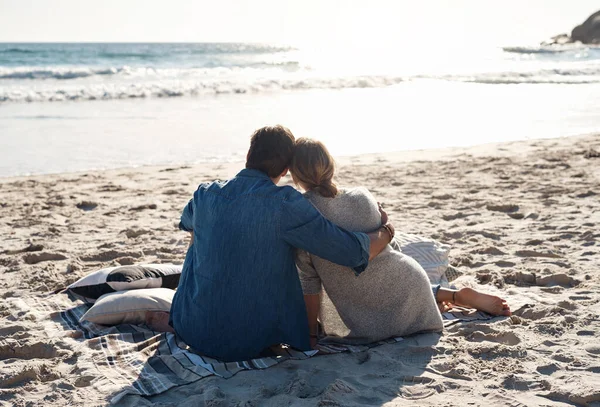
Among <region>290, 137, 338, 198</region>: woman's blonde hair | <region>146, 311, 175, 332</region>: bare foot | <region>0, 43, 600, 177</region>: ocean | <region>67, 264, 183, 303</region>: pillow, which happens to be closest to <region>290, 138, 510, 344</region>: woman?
<region>290, 137, 338, 198</region>: woman's blonde hair

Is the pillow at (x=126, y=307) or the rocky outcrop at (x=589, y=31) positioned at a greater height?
the rocky outcrop at (x=589, y=31)

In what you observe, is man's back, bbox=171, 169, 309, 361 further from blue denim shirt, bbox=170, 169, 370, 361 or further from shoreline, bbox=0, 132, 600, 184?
shoreline, bbox=0, 132, 600, 184

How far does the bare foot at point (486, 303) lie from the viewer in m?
3.79

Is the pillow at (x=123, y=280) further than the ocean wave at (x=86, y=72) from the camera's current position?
No

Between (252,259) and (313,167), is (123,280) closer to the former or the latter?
(252,259)

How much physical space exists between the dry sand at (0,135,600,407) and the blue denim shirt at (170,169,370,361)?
0.70 ft

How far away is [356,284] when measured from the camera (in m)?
3.41

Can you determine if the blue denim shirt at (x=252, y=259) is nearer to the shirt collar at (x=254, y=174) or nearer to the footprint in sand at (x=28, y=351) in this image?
the shirt collar at (x=254, y=174)

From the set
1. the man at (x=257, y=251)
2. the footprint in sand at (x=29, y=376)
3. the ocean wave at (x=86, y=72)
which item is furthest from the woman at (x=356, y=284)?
the ocean wave at (x=86, y=72)

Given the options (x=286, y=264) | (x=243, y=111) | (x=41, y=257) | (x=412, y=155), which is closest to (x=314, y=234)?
(x=286, y=264)

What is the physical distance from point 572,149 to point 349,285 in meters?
6.68

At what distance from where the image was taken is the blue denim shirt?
122 inches

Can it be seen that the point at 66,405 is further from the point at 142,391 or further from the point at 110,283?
the point at 110,283

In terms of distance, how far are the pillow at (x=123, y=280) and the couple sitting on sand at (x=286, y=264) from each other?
0.61 m
